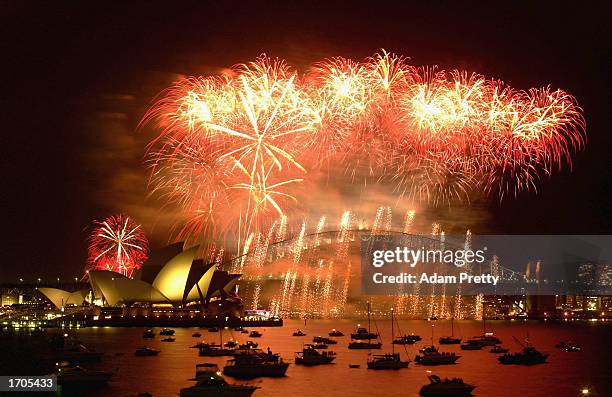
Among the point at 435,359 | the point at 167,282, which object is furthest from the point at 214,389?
the point at 167,282

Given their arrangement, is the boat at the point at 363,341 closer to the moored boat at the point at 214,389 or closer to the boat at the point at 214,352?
the boat at the point at 214,352

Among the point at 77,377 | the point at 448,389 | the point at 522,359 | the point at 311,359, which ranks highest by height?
the point at 522,359

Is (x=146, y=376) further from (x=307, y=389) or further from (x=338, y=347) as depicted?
(x=338, y=347)

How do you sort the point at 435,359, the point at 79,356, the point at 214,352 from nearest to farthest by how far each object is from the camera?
the point at 79,356
the point at 435,359
the point at 214,352

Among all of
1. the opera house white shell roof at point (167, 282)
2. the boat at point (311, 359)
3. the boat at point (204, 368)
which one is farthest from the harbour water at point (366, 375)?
the opera house white shell roof at point (167, 282)

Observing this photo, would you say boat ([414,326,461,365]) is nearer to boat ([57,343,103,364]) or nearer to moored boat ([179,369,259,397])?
boat ([57,343,103,364])

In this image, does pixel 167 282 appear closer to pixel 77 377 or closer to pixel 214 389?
pixel 77 377
